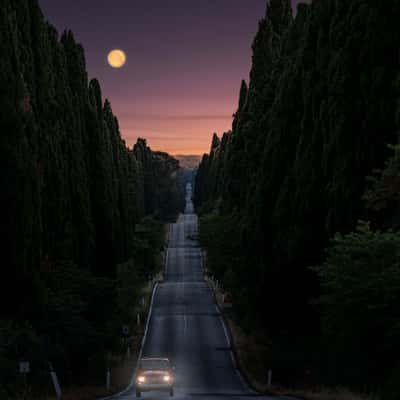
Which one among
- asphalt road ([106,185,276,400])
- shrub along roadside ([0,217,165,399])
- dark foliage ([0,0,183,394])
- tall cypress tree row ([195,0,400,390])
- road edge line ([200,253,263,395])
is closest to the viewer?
tall cypress tree row ([195,0,400,390])

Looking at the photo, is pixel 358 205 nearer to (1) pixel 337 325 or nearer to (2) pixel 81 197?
(1) pixel 337 325

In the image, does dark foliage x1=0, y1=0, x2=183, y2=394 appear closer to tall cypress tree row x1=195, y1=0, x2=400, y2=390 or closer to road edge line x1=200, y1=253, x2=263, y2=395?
road edge line x1=200, y1=253, x2=263, y2=395

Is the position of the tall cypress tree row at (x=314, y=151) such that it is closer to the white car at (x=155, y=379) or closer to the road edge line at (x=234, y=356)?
the road edge line at (x=234, y=356)

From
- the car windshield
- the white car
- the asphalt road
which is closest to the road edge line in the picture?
the asphalt road

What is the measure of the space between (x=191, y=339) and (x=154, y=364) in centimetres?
2212

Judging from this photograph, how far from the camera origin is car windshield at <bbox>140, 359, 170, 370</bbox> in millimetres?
29183

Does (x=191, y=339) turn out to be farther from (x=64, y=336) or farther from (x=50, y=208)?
(x=64, y=336)

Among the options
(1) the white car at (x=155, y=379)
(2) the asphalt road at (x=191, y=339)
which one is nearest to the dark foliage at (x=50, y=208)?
A: (1) the white car at (x=155, y=379)

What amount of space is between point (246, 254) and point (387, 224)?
14541 mm

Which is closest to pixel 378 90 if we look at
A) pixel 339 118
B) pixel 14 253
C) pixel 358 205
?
pixel 339 118

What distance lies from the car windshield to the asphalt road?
44.8 inches

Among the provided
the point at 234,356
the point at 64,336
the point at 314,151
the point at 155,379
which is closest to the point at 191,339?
the point at 234,356

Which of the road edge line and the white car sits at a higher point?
the white car

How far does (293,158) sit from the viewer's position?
32812 millimetres
